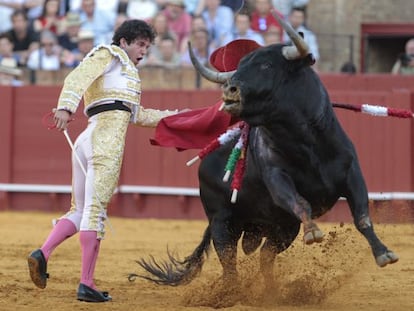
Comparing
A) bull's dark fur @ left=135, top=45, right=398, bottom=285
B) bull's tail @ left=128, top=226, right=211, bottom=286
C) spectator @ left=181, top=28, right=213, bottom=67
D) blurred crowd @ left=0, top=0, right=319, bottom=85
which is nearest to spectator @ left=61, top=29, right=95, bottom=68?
blurred crowd @ left=0, top=0, right=319, bottom=85

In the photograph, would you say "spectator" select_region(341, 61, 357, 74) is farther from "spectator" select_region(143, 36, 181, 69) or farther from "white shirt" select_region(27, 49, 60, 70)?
"white shirt" select_region(27, 49, 60, 70)

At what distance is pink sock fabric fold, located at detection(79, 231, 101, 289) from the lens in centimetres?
550

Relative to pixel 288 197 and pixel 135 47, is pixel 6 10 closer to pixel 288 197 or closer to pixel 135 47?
pixel 135 47

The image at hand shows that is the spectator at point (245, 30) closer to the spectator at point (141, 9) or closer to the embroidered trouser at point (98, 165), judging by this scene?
the spectator at point (141, 9)

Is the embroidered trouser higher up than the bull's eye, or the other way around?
the bull's eye

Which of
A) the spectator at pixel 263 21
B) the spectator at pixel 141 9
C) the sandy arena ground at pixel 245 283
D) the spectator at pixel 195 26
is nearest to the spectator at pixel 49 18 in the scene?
the spectator at pixel 141 9

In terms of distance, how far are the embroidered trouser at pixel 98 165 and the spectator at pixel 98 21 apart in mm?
6810

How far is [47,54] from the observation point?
12625 mm

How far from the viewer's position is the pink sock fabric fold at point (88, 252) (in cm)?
550

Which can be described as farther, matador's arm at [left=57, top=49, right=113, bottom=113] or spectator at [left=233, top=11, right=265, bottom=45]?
spectator at [left=233, top=11, right=265, bottom=45]

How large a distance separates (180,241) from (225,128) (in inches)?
129

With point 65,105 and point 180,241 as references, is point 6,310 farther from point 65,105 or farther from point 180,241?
point 180,241

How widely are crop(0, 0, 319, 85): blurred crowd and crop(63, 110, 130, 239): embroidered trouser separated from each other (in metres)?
5.56

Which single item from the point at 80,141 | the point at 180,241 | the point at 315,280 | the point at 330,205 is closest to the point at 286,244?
the point at 315,280
